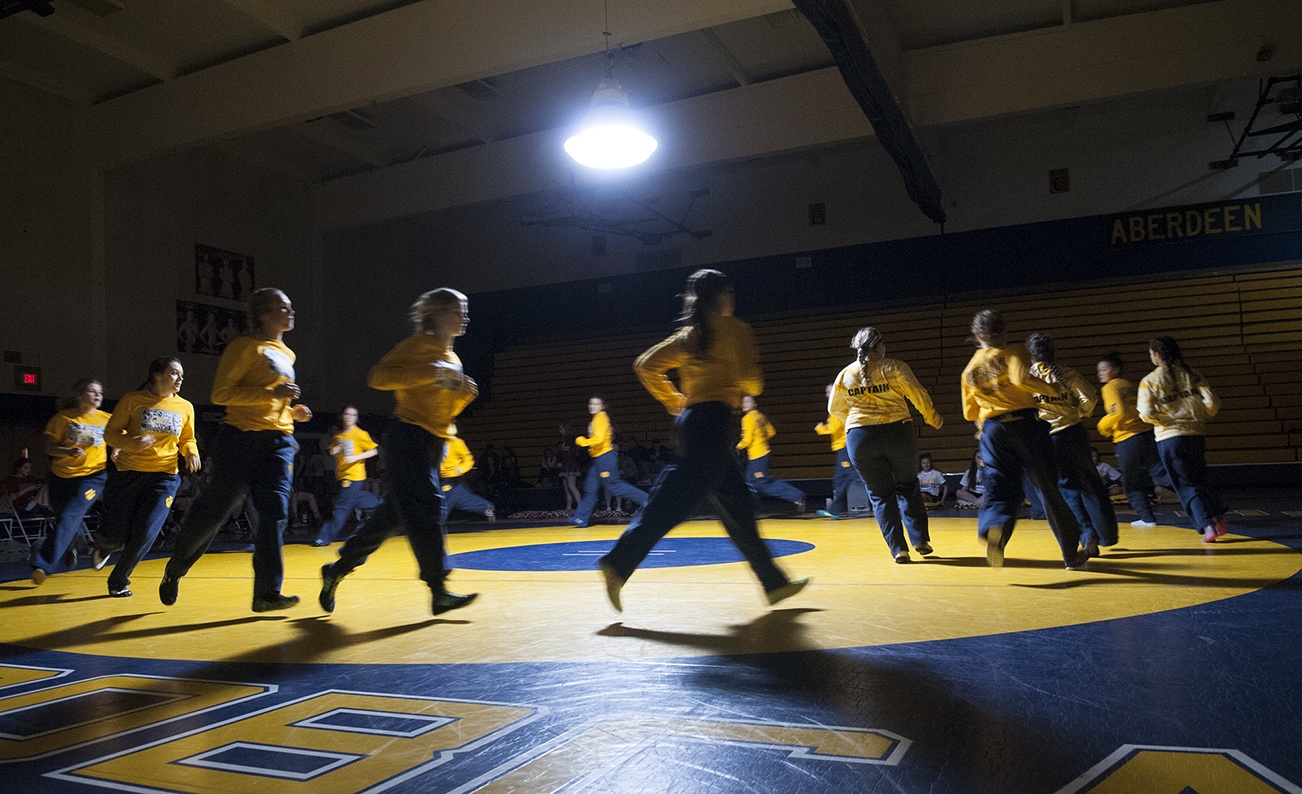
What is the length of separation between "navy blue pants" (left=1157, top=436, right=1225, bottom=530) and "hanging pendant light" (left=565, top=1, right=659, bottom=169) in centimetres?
541

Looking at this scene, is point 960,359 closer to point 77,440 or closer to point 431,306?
point 431,306

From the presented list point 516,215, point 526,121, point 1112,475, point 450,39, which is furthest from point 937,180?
point 516,215

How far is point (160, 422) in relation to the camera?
564 centimetres

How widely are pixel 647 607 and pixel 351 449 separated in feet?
19.5

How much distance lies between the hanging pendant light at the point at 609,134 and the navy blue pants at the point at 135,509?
15.8 feet

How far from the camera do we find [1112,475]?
1280 centimetres

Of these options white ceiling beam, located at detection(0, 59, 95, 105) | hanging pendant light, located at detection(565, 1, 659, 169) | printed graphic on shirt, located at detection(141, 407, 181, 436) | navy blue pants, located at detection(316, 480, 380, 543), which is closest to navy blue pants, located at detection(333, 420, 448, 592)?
printed graphic on shirt, located at detection(141, 407, 181, 436)

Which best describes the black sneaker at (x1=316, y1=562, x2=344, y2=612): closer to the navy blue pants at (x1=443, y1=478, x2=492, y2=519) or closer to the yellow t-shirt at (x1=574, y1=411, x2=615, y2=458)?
the navy blue pants at (x1=443, y1=478, x2=492, y2=519)

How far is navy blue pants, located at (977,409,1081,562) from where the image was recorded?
5160 millimetres

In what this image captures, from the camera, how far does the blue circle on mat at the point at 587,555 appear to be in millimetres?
6637

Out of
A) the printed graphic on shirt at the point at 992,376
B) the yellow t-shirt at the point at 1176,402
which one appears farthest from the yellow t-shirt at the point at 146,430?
the yellow t-shirt at the point at 1176,402

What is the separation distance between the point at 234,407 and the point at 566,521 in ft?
28.9

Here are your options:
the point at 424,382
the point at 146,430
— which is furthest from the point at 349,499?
the point at 424,382

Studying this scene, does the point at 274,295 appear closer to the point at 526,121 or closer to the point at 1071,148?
the point at 526,121
